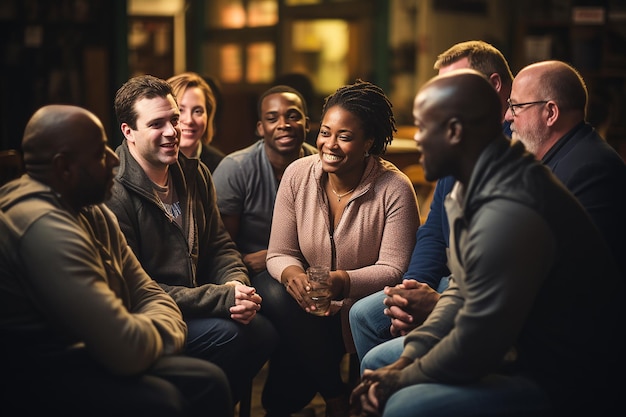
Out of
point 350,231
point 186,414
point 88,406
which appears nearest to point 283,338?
point 350,231

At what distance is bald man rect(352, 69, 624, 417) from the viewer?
5.78 feet

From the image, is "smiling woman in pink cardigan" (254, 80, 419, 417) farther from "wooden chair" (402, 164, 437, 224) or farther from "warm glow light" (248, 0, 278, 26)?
"warm glow light" (248, 0, 278, 26)

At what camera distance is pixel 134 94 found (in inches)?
106

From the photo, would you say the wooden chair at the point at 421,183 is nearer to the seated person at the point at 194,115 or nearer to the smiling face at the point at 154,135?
the seated person at the point at 194,115

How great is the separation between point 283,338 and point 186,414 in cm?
91

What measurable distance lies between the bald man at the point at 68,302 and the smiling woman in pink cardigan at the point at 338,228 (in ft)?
2.82

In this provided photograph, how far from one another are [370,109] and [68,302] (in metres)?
1.44

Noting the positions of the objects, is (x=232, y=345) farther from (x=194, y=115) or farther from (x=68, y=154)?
(x=194, y=115)

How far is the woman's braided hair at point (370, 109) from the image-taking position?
288 cm

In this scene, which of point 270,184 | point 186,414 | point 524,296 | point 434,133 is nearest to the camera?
point 524,296

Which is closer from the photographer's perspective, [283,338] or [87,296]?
[87,296]

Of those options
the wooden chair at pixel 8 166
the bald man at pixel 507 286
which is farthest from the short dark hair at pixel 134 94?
the bald man at pixel 507 286

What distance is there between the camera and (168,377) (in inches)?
80.9

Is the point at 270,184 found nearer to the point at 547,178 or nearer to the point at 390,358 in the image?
the point at 390,358
